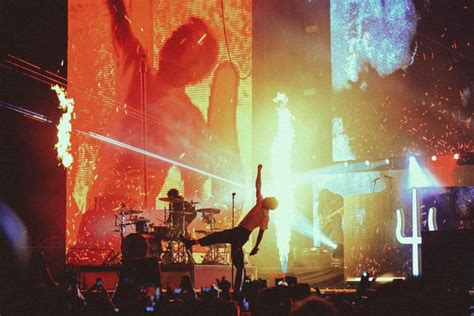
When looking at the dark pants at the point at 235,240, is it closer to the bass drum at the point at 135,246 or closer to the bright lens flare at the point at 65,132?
the bass drum at the point at 135,246

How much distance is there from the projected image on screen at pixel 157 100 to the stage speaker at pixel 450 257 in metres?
8.34

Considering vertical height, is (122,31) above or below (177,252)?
above

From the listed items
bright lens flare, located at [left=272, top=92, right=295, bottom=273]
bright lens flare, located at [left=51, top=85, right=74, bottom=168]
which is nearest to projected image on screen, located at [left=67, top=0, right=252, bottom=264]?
bright lens flare, located at [left=51, top=85, right=74, bottom=168]

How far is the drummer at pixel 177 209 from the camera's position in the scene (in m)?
12.8

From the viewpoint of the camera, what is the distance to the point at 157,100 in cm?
1672

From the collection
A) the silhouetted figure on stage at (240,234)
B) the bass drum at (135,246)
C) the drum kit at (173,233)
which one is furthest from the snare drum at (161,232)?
the silhouetted figure on stage at (240,234)

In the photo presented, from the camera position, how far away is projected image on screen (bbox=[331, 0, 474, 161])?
14.7m

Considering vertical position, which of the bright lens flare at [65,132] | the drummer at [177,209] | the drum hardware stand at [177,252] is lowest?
the drum hardware stand at [177,252]

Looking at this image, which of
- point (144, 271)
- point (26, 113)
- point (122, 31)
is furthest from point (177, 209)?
point (122, 31)

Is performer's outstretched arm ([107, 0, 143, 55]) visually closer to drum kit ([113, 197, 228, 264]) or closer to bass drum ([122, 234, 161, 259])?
drum kit ([113, 197, 228, 264])

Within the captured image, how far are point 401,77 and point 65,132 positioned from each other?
7404mm

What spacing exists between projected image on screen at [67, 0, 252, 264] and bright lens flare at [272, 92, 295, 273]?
70 centimetres

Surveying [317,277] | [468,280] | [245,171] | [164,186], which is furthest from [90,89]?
[468,280]

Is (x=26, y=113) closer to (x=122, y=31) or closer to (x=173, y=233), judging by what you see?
(x=173, y=233)
